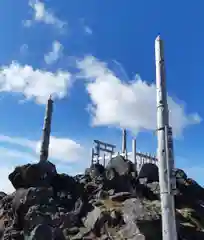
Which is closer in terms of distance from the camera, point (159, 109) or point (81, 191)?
point (159, 109)

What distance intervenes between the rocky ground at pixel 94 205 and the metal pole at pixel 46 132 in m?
9.17

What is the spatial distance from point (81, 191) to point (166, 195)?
926 cm

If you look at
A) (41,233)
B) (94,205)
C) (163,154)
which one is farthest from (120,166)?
(163,154)

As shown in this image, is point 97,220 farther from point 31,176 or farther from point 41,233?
point 31,176

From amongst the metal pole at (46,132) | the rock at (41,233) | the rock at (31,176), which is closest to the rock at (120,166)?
the rock at (31,176)

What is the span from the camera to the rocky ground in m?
11.9

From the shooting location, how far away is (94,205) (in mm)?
14016

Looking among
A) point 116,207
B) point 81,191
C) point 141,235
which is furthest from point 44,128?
point 141,235

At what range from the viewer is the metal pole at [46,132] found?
28.1 meters

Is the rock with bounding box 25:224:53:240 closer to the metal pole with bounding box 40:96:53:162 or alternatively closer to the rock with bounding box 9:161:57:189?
the rock with bounding box 9:161:57:189

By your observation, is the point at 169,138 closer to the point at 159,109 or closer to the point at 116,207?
the point at 159,109

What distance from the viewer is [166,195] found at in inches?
292

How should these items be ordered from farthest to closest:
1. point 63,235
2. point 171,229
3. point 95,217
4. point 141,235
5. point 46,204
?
point 46,204, point 95,217, point 63,235, point 141,235, point 171,229

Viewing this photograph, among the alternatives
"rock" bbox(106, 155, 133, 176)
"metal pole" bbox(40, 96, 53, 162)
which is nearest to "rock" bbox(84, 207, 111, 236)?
"rock" bbox(106, 155, 133, 176)
